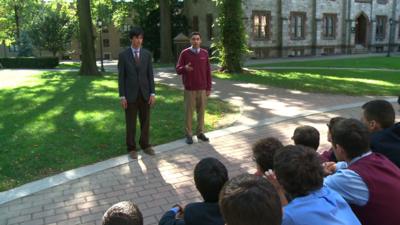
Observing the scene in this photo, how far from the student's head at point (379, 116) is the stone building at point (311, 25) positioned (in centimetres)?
3126

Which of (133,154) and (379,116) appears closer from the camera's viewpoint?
(379,116)

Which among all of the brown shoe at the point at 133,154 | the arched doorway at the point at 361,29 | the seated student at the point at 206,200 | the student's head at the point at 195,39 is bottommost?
the brown shoe at the point at 133,154

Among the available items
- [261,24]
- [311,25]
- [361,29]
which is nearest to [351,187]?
[261,24]

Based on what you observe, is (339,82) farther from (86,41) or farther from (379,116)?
(379,116)

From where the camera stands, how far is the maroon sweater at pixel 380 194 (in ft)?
9.37

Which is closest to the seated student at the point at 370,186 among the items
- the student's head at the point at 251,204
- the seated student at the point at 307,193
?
the seated student at the point at 307,193

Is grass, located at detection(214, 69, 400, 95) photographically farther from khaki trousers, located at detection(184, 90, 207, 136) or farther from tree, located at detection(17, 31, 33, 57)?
tree, located at detection(17, 31, 33, 57)

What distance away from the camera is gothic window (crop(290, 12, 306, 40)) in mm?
39469

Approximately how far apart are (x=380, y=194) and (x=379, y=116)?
146cm

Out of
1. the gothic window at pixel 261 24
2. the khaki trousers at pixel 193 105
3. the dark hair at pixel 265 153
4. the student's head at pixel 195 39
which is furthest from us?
the gothic window at pixel 261 24

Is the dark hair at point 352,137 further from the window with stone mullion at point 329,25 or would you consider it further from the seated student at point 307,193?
the window with stone mullion at point 329,25

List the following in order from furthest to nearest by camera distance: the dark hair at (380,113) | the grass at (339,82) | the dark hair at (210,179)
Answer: the grass at (339,82), the dark hair at (380,113), the dark hair at (210,179)

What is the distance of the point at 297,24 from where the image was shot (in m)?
39.9

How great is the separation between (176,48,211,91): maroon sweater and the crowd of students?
14.9 ft
